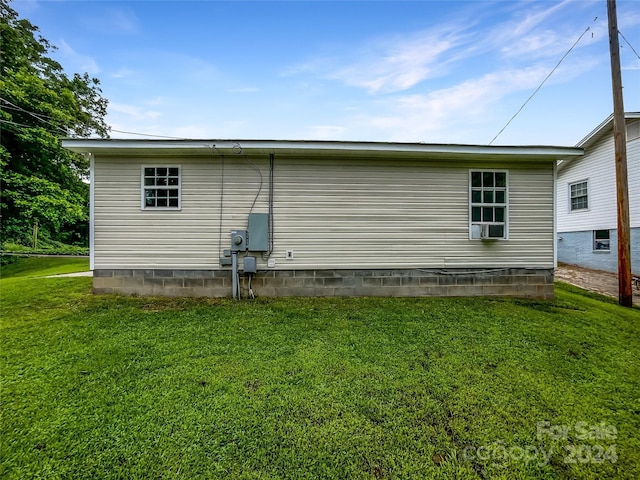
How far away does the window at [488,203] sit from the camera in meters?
5.69

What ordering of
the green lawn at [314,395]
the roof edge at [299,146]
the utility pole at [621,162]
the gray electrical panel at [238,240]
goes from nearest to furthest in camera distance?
1. the green lawn at [314,395]
2. the roof edge at [299,146]
3. the gray electrical panel at [238,240]
4. the utility pole at [621,162]

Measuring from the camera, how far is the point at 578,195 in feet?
35.1

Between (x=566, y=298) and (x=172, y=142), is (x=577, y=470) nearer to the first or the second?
(x=566, y=298)

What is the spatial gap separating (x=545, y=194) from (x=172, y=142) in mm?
7866

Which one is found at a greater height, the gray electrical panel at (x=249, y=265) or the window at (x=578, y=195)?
the window at (x=578, y=195)

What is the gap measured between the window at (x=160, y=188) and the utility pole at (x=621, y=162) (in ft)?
31.1

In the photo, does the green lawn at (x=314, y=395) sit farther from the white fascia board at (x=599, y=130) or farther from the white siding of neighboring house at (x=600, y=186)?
the white fascia board at (x=599, y=130)

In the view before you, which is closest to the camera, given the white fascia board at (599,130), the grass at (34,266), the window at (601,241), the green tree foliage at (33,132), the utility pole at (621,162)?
the utility pole at (621,162)

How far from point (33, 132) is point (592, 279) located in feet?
68.5

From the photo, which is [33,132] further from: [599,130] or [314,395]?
[599,130]

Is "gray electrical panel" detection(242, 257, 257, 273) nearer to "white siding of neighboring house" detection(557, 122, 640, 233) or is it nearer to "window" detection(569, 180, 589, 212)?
"white siding of neighboring house" detection(557, 122, 640, 233)

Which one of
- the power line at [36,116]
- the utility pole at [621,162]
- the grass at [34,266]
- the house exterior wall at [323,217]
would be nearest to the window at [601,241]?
the utility pole at [621,162]

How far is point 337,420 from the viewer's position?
2.18 meters

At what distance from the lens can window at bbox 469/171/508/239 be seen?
18.7 ft
